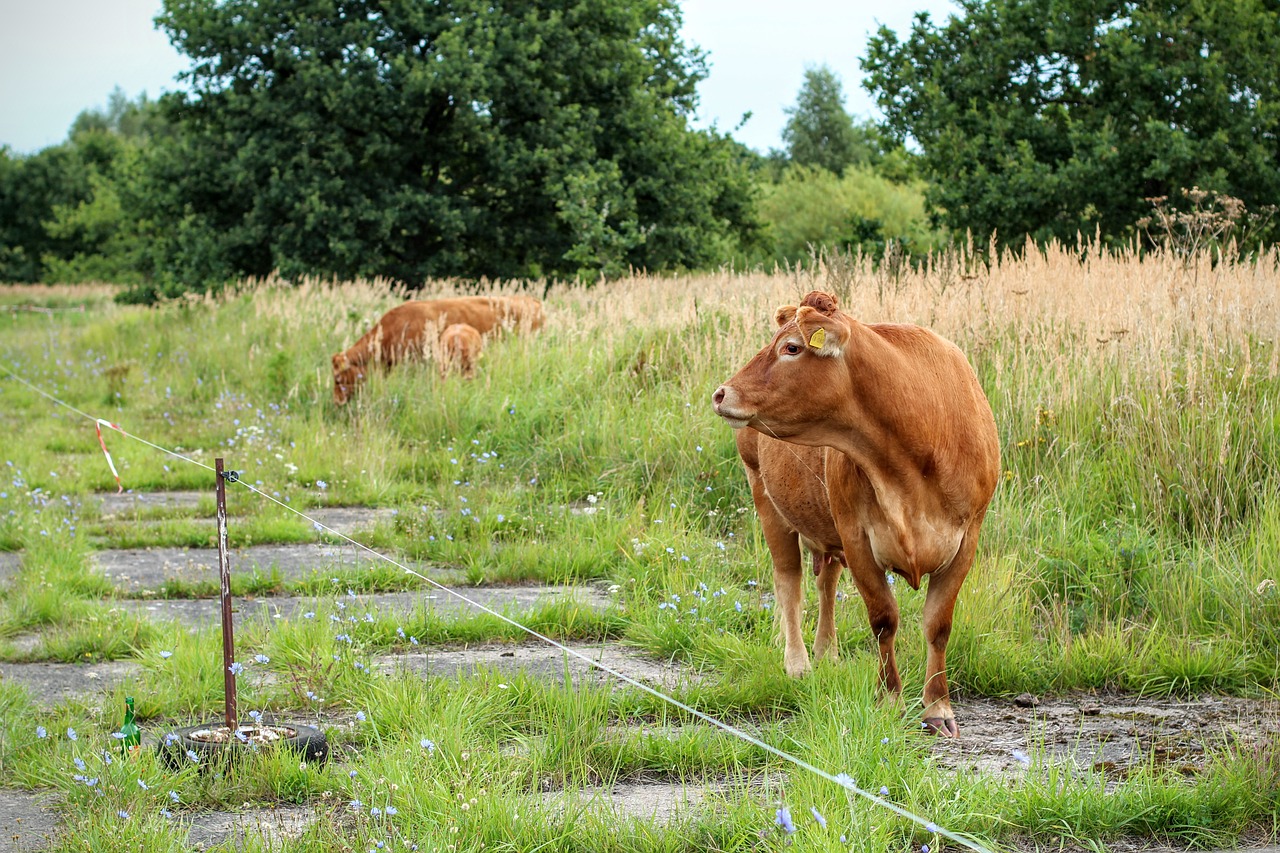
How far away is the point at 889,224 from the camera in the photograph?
36.6m

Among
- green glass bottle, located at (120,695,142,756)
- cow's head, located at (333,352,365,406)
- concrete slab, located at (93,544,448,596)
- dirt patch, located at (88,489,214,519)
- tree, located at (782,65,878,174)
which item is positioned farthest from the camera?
tree, located at (782,65,878,174)

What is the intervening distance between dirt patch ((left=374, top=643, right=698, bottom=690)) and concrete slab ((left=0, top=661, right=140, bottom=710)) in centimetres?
115

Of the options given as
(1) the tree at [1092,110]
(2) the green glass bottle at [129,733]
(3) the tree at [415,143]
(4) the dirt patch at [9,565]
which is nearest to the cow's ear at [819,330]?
(2) the green glass bottle at [129,733]

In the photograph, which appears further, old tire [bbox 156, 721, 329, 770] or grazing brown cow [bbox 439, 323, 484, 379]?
grazing brown cow [bbox 439, 323, 484, 379]

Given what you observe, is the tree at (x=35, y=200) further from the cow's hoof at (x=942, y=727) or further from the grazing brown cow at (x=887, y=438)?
the cow's hoof at (x=942, y=727)

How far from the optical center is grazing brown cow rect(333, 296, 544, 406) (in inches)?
465

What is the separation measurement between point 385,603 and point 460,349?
5807mm

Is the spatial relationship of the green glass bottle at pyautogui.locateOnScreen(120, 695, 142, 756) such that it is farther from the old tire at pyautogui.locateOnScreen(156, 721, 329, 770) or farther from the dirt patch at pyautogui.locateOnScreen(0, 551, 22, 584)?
the dirt patch at pyautogui.locateOnScreen(0, 551, 22, 584)

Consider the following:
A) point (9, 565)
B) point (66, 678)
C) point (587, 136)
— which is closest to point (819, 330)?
point (66, 678)

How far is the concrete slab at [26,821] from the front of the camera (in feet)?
10.9

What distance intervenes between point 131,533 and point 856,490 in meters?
5.67

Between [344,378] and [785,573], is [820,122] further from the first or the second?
[785,573]

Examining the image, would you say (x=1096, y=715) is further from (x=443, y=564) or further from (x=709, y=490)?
(x=443, y=564)

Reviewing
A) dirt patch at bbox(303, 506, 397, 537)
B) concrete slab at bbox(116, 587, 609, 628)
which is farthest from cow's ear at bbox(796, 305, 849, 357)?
dirt patch at bbox(303, 506, 397, 537)
